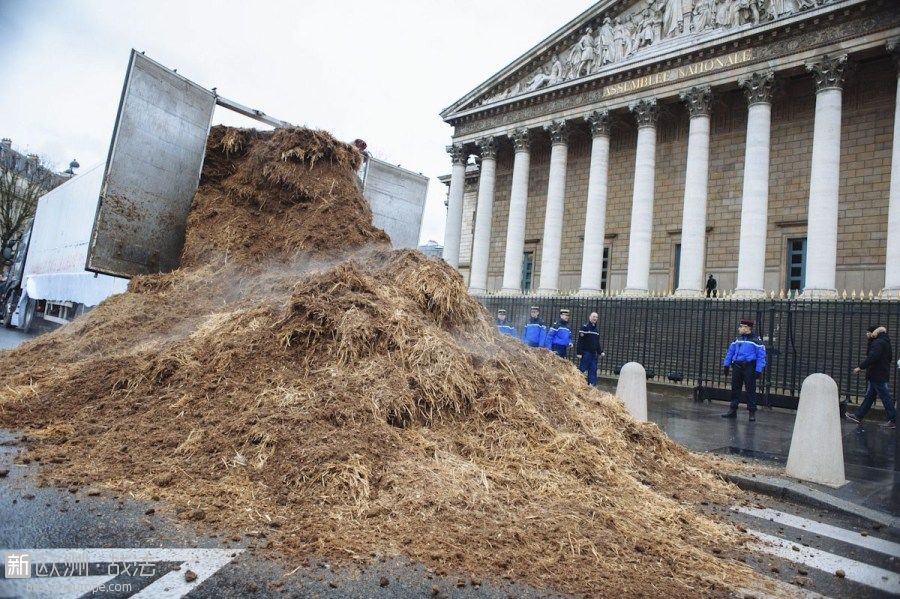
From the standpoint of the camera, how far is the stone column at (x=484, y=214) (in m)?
28.3

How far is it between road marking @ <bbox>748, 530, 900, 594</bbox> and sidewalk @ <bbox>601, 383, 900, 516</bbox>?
62.1 inches

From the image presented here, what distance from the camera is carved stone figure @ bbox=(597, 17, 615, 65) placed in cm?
2427

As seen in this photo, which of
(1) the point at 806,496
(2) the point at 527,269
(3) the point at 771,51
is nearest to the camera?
(1) the point at 806,496

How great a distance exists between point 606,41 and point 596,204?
717cm

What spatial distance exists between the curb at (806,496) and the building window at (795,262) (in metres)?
17.9

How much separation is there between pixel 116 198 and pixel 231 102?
2177 mm

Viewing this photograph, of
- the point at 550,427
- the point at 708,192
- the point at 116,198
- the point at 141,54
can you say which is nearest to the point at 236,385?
the point at 550,427

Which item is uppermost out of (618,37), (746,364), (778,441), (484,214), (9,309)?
(618,37)

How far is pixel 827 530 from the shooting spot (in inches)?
175

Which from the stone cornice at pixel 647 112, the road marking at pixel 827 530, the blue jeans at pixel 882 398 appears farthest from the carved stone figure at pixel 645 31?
the road marking at pixel 827 530

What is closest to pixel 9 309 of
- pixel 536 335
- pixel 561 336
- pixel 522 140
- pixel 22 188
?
pixel 22 188

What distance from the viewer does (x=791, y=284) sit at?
69.2 feet

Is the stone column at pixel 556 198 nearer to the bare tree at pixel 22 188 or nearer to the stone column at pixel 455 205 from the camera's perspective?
the stone column at pixel 455 205

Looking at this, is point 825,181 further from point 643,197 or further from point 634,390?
point 634,390
